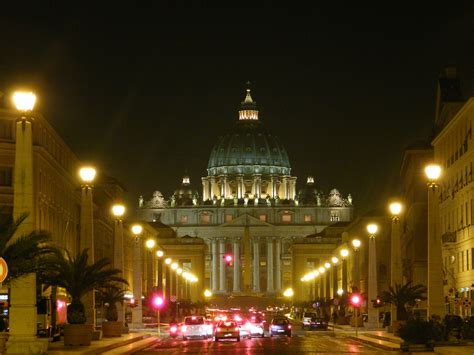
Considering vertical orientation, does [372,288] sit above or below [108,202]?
below

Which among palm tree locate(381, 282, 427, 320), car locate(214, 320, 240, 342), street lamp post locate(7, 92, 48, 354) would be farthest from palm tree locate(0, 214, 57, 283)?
palm tree locate(381, 282, 427, 320)

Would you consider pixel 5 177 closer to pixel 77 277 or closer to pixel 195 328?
pixel 195 328

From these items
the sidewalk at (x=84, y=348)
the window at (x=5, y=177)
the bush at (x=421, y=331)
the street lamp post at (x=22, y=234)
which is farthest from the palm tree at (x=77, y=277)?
the window at (x=5, y=177)

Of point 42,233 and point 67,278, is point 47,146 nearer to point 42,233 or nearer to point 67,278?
point 67,278

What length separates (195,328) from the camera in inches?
2943

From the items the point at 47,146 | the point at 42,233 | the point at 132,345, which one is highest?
the point at 47,146

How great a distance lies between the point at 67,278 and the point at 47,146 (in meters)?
34.8

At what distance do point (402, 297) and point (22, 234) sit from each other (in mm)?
32134

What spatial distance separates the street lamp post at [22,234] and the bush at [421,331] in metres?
14.2

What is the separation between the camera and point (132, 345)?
199 ft

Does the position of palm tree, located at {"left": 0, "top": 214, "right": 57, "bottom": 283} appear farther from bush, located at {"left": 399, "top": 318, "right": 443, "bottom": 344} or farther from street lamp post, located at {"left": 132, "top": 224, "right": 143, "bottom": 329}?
street lamp post, located at {"left": 132, "top": 224, "right": 143, "bottom": 329}

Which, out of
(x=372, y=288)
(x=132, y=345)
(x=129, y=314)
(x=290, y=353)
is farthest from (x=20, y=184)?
(x=129, y=314)

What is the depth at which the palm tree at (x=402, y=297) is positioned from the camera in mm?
68812

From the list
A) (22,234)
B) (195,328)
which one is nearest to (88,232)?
(195,328)
